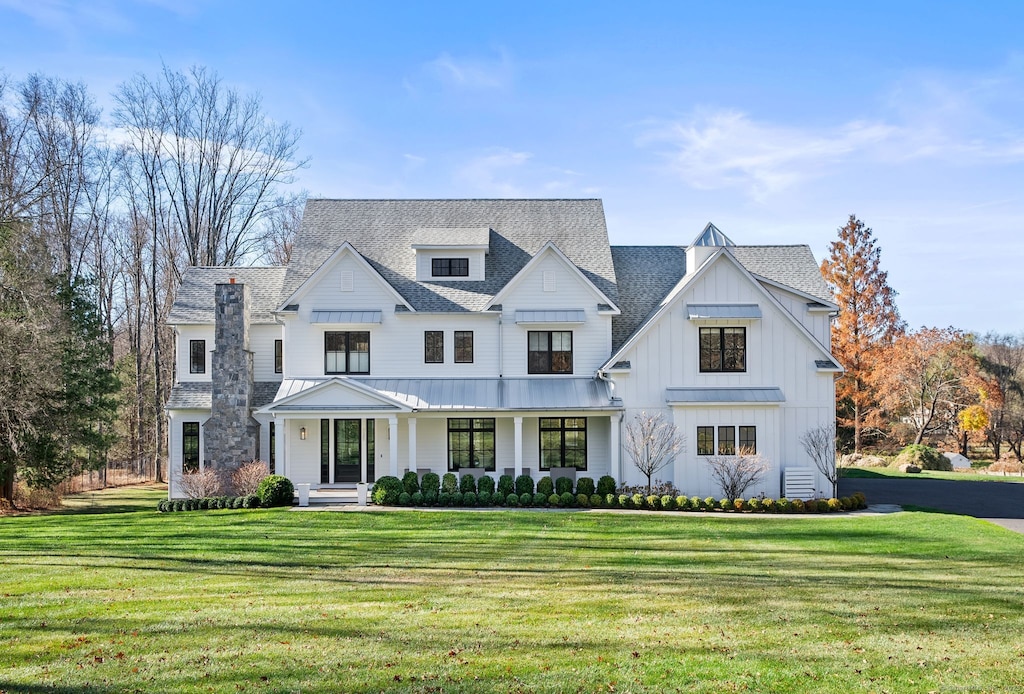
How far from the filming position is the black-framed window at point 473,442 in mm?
28016

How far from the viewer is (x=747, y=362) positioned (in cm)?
2658

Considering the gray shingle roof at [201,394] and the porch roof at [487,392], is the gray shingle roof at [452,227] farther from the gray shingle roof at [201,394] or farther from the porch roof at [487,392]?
the gray shingle roof at [201,394]

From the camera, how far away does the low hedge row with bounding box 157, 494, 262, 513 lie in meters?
24.1

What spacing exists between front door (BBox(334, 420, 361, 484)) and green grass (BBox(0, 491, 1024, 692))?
8141mm

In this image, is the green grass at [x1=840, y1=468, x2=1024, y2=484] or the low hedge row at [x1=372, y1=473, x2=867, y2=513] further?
the green grass at [x1=840, y1=468, x2=1024, y2=484]

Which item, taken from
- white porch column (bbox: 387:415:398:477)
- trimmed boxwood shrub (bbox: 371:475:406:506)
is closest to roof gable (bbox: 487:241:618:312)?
white porch column (bbox: 387:415:398:477)

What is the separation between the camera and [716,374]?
1047 inches

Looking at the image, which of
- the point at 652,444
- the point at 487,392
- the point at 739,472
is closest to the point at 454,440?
the point at 487,392

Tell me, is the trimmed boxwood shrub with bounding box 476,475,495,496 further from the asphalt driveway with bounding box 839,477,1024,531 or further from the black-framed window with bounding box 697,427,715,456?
the asphalt driveway with bounding box 839,477,1024,531

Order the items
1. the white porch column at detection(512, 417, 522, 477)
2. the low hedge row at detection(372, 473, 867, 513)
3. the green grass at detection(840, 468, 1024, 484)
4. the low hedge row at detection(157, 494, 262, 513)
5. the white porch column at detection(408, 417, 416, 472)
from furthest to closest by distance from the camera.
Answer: the green grass at detection(840, 468, 1024, 484), the white porch column at detection(408, 417, 416, 472), the white porch column at detection(512, 417, 522, 477), the low hedge row at detection(157, 494, 262, 513), the low hedge row at detection(372, 473, 867, 513)

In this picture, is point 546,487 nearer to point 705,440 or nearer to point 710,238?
point 705,440

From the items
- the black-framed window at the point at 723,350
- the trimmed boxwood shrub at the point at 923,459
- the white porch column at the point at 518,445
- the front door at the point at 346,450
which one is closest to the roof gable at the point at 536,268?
the black-framed window at the point at 723,350

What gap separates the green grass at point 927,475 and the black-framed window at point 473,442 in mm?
16266

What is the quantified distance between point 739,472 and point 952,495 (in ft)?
26.2
